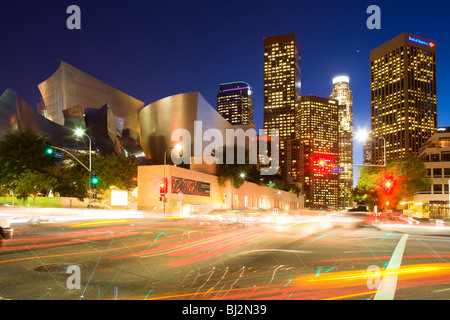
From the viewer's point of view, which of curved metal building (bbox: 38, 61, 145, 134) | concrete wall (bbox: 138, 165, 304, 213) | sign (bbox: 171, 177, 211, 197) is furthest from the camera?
curved metal building (bbox: 38, 61, 145, 134)

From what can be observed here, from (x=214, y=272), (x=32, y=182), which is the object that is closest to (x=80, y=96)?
(x=32, y=182)

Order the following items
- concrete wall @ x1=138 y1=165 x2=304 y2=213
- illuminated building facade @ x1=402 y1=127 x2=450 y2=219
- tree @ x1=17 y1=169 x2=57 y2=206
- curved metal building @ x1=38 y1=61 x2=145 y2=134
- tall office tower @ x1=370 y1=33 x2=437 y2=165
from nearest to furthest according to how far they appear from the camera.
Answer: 1. tree @ x1=17 y1=169 x2=57 y2=206
2. concrete wall @ x1=138 y1=165 x2=304 y2=213
3. illuminated building facade @ x1=402 y1=127 x2=450 y2=219
4. curved metal building @ x1=38 y1=61 x2=145 y2=134
5. tall office tower @ x1=370 y1=33 x2=437 y2=165

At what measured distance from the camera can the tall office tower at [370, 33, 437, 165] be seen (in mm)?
171875

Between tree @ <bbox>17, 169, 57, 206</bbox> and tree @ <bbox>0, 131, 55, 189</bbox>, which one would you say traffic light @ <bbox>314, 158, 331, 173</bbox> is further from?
tree @ <bbox>0, 131, 55, 189</bbox>

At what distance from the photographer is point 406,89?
172 meters

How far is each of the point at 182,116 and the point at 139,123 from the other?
769 inches

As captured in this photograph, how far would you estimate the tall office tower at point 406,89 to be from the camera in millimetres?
171875

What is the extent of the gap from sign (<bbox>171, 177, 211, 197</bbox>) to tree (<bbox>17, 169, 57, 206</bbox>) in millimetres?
14670

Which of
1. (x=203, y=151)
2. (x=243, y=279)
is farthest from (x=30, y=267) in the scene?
(x=203, y=151)

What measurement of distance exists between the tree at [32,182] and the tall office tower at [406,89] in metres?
160

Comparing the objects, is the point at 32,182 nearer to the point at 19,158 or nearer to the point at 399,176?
the point at 19,158

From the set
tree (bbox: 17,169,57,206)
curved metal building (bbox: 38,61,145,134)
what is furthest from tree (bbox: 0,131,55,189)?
curved metal building (bbox: 38,61,145,134)

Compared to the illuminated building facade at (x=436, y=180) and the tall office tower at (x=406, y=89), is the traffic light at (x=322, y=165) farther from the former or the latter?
the tall office tower at (x=406, y=89)
